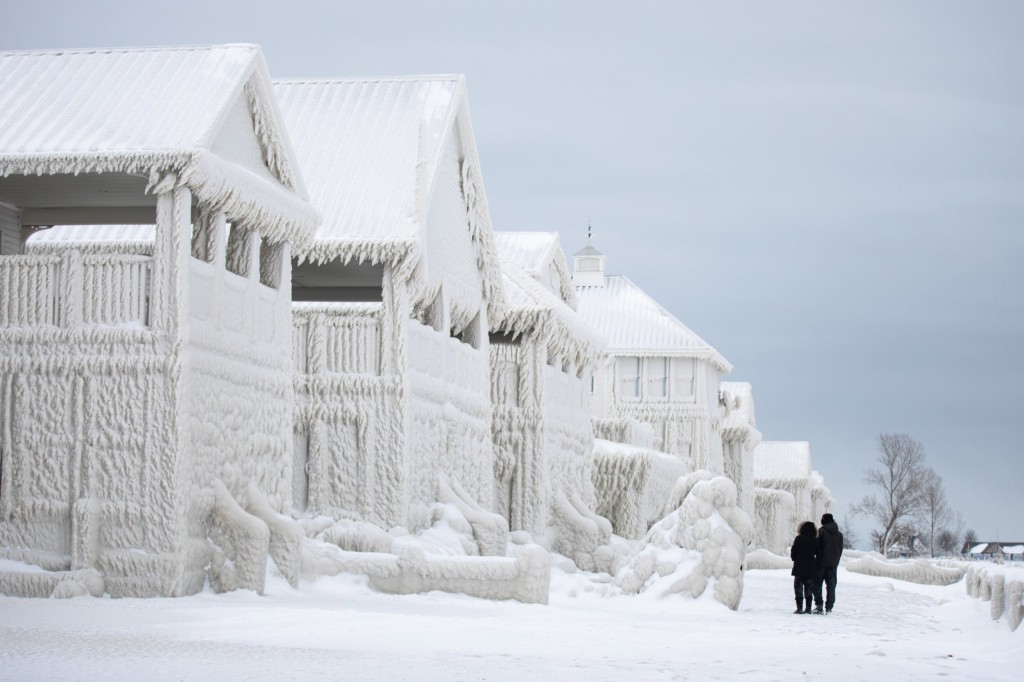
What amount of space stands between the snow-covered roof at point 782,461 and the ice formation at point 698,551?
1773 inches

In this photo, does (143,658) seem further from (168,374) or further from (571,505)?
(571,505)

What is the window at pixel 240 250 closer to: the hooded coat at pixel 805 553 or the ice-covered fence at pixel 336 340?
the ice-covered fence at pixel 336 340

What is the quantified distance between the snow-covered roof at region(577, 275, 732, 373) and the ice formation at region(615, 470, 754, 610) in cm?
2375

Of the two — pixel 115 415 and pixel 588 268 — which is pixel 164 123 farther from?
pixel 588 268

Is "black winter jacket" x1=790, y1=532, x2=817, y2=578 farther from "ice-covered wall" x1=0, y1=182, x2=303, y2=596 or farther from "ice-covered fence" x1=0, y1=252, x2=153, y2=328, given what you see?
"ice-covered fence" x1=0, y1=252, x2=153, y2=328

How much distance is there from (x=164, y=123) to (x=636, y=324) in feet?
108

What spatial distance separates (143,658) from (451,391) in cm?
1469

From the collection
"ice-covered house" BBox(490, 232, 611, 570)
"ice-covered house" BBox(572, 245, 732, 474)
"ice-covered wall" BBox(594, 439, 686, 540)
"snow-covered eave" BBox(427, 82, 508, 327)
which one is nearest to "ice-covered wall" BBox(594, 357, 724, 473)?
"ice-covered house" BBox(572, 245, 732, 474)

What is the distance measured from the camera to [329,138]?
25.7m

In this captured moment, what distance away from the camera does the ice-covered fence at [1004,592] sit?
19.7 metres

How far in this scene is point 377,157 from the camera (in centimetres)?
2517

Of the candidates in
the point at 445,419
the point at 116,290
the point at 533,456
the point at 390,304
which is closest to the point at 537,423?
the point at 533,456

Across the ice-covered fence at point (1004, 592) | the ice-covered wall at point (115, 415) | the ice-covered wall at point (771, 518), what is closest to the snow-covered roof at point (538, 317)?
the ice-covered fence at point (1004, 592)

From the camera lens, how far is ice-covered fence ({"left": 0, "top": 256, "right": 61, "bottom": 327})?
1722 cm
